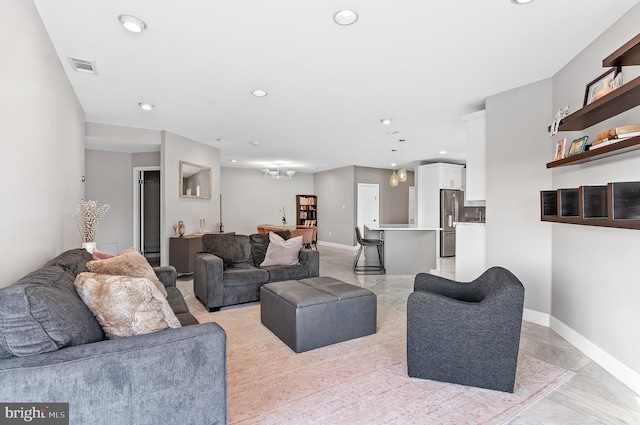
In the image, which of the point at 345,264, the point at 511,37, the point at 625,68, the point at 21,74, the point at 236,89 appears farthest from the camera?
the point at 345,264

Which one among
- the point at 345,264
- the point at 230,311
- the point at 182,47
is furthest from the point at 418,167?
the point at 182,47

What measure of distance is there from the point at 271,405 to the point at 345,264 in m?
4.96

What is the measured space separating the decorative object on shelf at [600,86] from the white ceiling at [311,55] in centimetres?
36

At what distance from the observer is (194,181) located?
600 centimetres

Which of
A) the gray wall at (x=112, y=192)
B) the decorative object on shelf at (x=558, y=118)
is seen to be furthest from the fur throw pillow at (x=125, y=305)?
the gray wall at (x=112, y=192)

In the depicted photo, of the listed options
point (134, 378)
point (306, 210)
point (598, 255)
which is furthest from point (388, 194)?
point (134, 378)

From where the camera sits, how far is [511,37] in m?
2.44

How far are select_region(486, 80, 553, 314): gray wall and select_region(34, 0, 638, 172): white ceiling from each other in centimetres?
27

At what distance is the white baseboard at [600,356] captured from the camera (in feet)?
7.07

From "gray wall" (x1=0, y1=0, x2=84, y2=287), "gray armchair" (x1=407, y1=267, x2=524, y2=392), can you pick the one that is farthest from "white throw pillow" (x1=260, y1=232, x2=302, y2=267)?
"gray armchair" (x1=407, y1=267, x2=524, y2=392)

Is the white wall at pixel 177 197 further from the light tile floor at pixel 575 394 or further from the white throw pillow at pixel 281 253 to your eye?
the light tile floor at pixel 575 394

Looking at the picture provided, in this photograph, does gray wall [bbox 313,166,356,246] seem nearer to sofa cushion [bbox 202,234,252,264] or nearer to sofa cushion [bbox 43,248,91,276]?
sofa cushion [bbox 202,234,252,264]

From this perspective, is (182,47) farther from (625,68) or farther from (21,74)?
(625,68)
